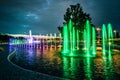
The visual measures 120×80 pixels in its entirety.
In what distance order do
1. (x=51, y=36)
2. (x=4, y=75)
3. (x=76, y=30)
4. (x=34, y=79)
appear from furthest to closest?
(x=51, y=36)
(x=76, y=30)
(x=4, y=75)
(x=34, y=79)

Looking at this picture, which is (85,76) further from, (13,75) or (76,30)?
(76,30)

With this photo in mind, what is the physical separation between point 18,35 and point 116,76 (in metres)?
160

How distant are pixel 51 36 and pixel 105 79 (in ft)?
486

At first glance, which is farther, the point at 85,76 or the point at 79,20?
the point at 79,20

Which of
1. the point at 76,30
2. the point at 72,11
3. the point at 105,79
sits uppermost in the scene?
the point at 72,11

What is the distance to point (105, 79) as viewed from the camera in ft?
39.3

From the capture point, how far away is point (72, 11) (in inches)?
2012

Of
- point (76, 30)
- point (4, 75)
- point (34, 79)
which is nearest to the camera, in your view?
point (34, 79)

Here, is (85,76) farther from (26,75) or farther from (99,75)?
(26,75)

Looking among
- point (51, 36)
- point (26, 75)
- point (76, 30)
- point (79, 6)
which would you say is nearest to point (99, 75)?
point (26, 75)

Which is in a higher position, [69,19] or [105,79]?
[69,19]

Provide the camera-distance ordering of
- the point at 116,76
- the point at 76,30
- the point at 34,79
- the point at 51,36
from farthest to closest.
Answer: the point at 51,36 < the point at 76,30 < the point at 116,76 < the point at 34,79

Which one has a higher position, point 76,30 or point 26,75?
point 76,30

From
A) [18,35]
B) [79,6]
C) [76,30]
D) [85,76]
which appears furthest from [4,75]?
[18,35]
